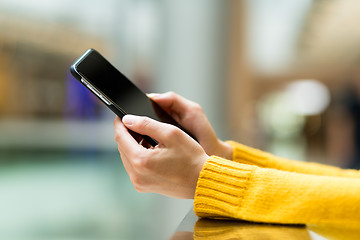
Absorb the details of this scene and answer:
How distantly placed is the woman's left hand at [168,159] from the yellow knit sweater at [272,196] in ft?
0.08

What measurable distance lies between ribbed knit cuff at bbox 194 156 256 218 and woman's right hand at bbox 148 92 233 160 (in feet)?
0.94

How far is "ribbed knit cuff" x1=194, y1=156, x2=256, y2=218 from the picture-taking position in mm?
568

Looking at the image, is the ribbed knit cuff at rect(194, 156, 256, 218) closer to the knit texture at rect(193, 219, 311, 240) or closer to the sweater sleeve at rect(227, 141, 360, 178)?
the knit texture at rect(193, 219, 311, 240)

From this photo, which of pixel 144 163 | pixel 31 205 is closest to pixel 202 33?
pixel 31 205

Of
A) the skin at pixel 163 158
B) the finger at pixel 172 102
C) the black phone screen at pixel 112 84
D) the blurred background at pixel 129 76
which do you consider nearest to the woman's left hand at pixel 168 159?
the skin at pixel 163 158

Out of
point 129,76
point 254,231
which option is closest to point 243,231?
point 254,231

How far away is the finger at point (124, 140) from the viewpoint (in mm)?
619

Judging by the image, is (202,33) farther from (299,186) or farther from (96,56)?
(299,186)

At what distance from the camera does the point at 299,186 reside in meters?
0.56

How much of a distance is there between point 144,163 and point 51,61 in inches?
313

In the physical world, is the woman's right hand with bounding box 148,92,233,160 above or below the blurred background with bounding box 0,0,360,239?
above

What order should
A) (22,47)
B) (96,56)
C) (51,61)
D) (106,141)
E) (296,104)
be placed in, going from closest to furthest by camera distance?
(96,56), (22,47), (51,61), (106,141), (296,104)

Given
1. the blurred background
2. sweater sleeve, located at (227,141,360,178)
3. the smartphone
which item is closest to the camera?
the smartphone

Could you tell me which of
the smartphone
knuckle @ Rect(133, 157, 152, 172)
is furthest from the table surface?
the smartphone
